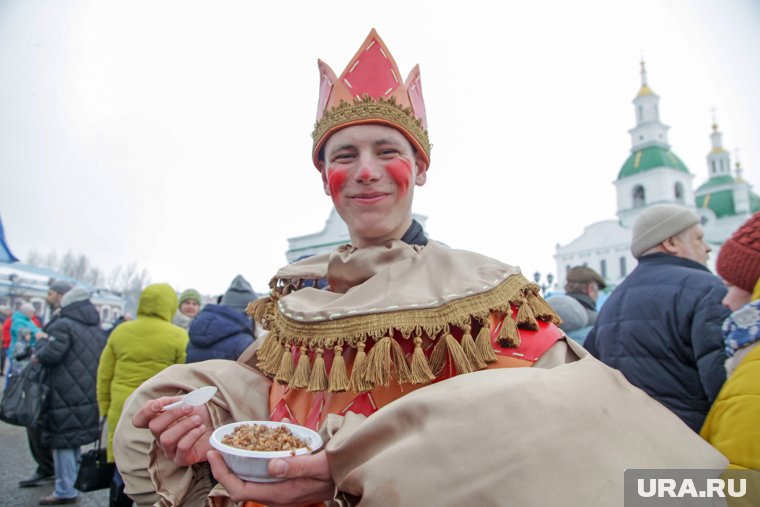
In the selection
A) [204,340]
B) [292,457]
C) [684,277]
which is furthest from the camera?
[204,340]

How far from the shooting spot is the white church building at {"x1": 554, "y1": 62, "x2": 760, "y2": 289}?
36656 mm

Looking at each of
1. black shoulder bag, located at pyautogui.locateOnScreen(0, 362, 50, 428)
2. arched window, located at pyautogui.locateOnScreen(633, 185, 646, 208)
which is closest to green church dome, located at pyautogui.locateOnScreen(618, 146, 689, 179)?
arched window, located at pyautogui.locateOnScreen(633, 185, 646, 208)

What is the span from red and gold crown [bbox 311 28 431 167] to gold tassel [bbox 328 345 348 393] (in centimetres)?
78

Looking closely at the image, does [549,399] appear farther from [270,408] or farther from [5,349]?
[5,349]

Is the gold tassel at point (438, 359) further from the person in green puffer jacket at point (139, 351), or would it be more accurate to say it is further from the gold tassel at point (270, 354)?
the person in green puffer jacket at point (139, 351)

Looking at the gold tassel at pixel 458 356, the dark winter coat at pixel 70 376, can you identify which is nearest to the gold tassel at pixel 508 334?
the gold tassel at pixel 458 356

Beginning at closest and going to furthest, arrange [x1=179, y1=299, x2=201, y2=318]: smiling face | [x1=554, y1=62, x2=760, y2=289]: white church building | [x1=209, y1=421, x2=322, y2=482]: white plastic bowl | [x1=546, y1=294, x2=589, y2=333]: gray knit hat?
1. [x1=209, y1=421, x2=322, y2=482]: white plastic bowl
2. [x1=546, y1=294, x2=589, y2=333]: gray knit hat
3. [x1=179, y1=299, x2=201, y2=318]: smiling face
4. [x1=554, y1=62, x2=760, y2=289]: white church building

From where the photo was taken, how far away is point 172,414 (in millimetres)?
1309

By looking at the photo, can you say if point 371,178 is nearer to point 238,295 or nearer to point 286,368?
point 286,368

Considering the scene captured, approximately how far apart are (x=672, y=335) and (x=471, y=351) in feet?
5.52

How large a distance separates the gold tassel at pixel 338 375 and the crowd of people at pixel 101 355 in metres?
3.03

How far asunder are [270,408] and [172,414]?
404mm

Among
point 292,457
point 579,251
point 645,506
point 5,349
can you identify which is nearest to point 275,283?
point 292,457

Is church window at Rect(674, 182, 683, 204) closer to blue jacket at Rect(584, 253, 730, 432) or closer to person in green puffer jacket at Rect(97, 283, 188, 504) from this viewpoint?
blue jacket at Rect(584, 253, 730, 432)
